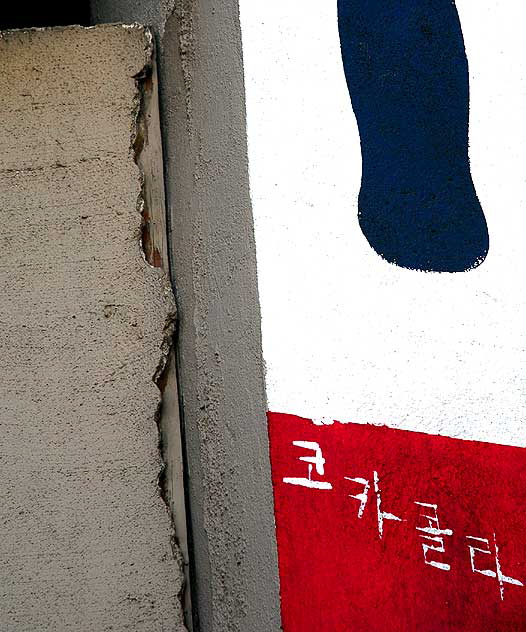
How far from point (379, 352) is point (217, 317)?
0.36m

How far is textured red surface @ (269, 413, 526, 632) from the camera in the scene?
1.25 m

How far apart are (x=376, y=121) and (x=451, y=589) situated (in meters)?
0.76

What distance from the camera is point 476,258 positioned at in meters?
1.33

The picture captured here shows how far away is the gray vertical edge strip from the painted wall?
0.05m

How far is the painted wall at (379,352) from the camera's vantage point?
4.20ft

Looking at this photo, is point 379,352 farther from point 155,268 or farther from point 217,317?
point 155,268

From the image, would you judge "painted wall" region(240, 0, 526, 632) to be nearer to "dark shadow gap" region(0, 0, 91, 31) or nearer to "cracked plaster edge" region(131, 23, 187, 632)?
"cracked plaster edge" region(131, 23, 187, 632)

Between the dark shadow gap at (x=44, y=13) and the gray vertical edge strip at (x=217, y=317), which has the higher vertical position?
the dark shadow gap at (x=44, y=13)

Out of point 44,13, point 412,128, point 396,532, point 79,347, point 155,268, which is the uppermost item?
point 44,13

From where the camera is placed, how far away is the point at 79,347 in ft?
5.42

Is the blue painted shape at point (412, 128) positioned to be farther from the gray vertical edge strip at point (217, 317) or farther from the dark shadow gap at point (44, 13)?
the dark shadow gap at point (44, 13)

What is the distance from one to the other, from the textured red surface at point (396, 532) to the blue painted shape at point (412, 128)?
0.31m

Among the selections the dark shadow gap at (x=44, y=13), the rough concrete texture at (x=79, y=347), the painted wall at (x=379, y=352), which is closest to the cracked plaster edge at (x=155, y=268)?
the rough concrete texture at (x=79, y=347)

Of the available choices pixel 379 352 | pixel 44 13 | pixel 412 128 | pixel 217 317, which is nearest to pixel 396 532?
pixel 379 352
